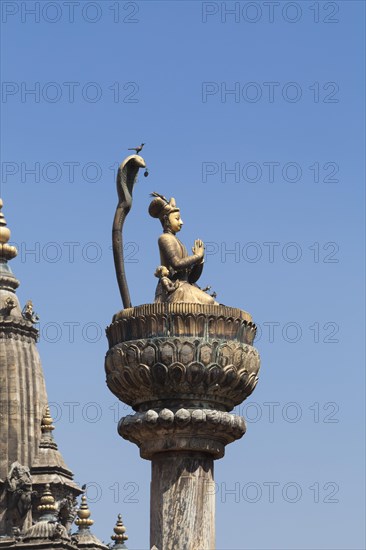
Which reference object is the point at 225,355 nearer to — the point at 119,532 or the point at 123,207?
the point at 123,207

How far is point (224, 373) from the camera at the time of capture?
33.8m

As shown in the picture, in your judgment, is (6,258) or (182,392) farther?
(6,258)

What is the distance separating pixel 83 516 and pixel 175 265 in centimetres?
6260

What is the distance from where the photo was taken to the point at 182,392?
33906mm

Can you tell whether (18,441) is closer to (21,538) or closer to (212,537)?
(21,538)

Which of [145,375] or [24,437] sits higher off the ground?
[24,437]

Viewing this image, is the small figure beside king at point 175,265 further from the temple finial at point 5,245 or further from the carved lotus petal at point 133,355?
the temple finial at point 5,245

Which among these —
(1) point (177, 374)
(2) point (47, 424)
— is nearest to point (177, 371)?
(1) point (177, 374)

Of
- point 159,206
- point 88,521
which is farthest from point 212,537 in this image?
point 88,521

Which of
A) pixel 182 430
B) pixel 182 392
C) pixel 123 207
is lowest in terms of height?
pixel 182 430

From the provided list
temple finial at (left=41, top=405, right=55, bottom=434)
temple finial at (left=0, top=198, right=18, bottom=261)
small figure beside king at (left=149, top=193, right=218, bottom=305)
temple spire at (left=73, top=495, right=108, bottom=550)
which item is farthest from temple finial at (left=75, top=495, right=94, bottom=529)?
small figure beside king at (left=149, top=193, right=218, bottom=305)

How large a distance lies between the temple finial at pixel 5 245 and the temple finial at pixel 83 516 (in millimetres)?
27916

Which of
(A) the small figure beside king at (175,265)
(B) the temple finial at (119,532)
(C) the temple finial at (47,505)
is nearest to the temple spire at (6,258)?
(C) the temple finial at (47,505)

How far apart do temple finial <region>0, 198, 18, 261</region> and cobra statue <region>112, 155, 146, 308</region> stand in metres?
87.0
